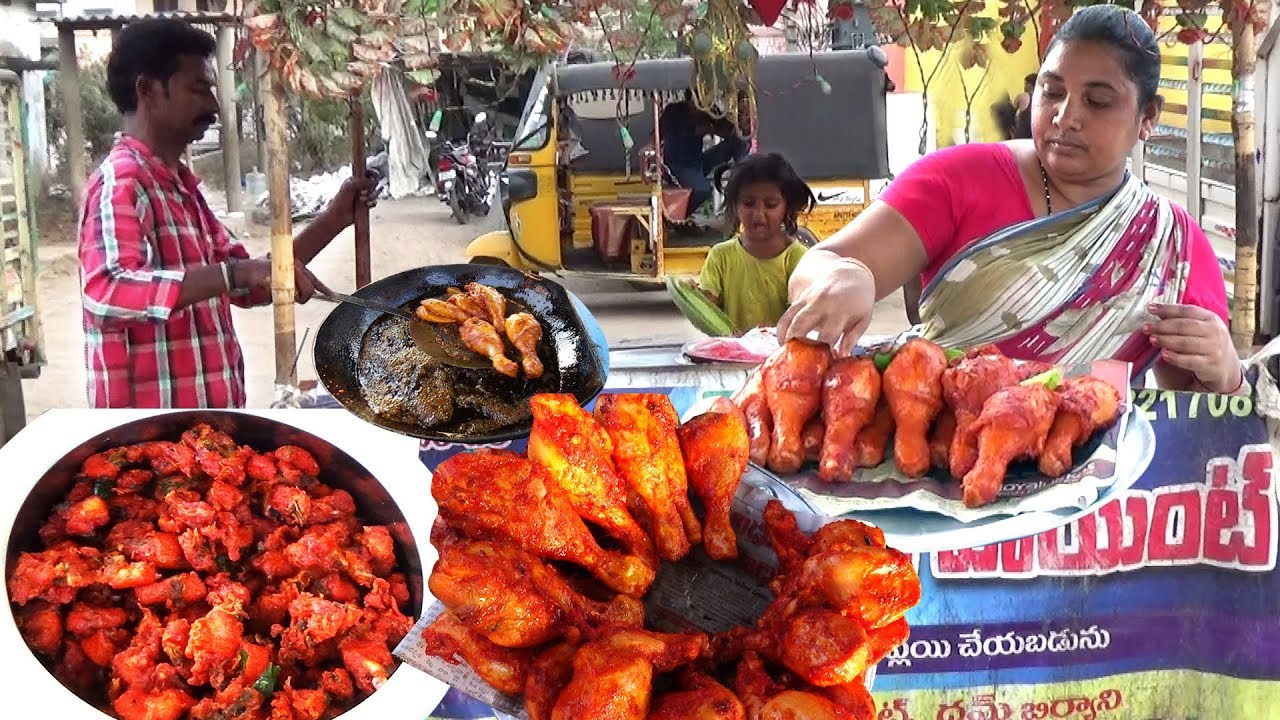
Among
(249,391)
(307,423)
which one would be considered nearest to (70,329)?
(249,391)

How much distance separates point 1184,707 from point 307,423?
79.6 inches

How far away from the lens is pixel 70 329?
979 cm

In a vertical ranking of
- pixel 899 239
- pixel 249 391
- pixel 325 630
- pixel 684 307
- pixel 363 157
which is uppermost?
A: pixel 363 157

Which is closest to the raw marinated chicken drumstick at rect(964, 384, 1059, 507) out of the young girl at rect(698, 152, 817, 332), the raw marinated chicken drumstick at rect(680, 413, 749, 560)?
the raw marinated chicken drumstick at rect(680, 413, 749, 560)

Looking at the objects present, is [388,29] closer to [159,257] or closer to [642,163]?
[159,257]

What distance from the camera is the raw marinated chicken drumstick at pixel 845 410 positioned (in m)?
1.73

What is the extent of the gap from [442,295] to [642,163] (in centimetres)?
701

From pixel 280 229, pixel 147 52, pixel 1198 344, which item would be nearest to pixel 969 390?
pixel 1198 344

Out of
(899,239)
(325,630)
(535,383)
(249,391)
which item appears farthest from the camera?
(249,391)

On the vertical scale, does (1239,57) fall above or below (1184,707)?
above

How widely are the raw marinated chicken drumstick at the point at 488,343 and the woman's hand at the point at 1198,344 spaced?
142 cm

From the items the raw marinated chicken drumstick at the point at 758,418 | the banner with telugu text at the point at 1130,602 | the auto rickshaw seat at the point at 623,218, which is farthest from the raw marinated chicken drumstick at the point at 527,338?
the auto rickshaw seat at the point at 623,218

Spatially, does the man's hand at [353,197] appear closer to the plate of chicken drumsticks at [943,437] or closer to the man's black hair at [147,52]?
the man's black hair at [147,52]

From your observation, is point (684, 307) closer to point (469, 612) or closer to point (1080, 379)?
point (1080, 379)
